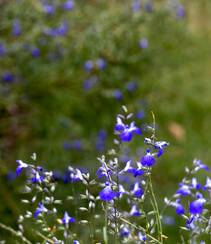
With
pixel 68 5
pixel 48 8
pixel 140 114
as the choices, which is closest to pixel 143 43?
pixel 140 114

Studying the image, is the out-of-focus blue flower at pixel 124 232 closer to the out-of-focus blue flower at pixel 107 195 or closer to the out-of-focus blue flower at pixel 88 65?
the out-of-focus blue flower at pixel 107 195

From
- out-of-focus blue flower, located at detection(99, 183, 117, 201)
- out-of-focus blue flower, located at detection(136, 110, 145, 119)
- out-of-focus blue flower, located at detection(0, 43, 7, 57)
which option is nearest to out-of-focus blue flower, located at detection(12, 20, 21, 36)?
out-of-focus blue flower, located at detection(0, 43, 7, 57)

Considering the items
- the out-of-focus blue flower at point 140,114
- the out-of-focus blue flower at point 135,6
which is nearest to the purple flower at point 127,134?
the out-of-focus blue flower at point 135,6

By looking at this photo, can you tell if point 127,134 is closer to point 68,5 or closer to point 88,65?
point 88,65

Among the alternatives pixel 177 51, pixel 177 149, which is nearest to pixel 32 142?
pixel 177 149

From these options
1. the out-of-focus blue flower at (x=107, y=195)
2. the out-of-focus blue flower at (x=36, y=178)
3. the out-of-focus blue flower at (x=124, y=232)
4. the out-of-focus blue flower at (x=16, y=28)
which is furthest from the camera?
the out-of-focus blue flower at (x=16, y=28)

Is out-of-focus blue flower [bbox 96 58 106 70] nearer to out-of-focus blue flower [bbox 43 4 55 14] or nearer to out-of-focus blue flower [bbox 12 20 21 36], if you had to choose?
out-of-focus blue flower [bbox 43 4 55 14]

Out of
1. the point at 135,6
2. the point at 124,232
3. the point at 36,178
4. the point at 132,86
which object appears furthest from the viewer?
the point at 132,86

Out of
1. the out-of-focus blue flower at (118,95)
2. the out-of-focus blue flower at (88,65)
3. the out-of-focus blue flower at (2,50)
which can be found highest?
the out-of-focus blue flower at (118,95)

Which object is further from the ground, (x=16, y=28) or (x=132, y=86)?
(x=132, y=86)
